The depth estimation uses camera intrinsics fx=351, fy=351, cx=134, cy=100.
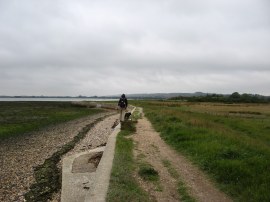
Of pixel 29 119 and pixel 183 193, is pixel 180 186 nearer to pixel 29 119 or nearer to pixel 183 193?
pixel 183 193

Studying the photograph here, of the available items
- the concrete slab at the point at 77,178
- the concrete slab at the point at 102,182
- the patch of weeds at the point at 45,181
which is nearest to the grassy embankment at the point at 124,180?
the concrete slab at the point at 102,182

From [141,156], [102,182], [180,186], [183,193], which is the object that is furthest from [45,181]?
[183,193]

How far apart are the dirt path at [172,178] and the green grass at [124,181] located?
355 millimetres

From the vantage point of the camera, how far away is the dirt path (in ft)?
30.7

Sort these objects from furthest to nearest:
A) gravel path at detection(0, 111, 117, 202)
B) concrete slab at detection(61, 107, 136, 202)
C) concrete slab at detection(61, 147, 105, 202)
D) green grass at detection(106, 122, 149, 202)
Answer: gravel path at detection(0, 111, 117, 202), concrete slab at detection(61, 147, 105, 202), concrete slab at detection(61, 107, 136, 202), green grass at detection(106, 122, 149, 202)

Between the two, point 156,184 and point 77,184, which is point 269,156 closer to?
point 156,184

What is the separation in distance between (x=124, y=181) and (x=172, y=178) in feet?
5.65

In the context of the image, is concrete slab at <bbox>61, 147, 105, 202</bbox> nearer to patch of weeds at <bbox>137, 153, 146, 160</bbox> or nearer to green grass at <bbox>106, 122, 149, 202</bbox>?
green grass at <bbox>106, 122, 149, 202</bbox>

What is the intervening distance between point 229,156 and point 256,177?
2817 mm

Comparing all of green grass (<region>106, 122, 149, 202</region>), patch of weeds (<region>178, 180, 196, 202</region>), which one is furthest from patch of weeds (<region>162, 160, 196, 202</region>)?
green grass (<region>106, 122, 149, 202</region>)

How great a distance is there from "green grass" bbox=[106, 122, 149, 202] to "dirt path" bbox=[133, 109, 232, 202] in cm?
35

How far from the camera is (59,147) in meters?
22.3

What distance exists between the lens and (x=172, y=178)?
11.0 meters

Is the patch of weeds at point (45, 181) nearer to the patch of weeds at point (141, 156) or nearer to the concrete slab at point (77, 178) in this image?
the concrete slab at point (77, 178)
